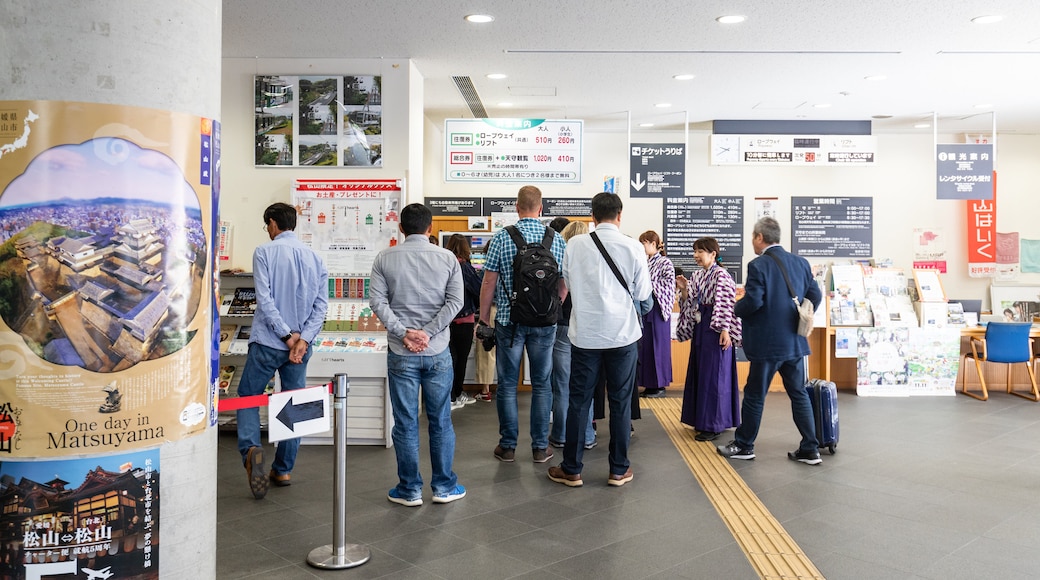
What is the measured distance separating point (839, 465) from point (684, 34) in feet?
10.3

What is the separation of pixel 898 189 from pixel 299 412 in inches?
359

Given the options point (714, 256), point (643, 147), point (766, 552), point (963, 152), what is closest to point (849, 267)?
point (963, 152)

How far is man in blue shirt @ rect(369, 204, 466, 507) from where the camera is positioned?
4004 mm

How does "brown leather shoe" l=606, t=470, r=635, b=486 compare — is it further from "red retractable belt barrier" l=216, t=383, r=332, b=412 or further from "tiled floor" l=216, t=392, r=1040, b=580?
"red retractable belt barrier" l=216, t=383, r=332, b=412

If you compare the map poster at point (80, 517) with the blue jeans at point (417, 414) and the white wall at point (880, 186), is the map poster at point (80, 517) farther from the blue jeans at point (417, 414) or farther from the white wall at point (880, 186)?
the white wall at point (880, 186)

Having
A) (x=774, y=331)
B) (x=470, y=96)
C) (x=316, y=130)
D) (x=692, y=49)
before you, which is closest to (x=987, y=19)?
(x=692, y=49)

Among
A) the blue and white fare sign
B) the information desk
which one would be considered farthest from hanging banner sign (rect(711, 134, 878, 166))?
the blue and white fare sign

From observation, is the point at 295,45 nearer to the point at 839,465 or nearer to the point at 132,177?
the point at 132,177

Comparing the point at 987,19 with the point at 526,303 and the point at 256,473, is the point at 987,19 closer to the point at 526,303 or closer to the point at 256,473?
the point at 526,303

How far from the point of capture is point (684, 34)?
18.6 feet

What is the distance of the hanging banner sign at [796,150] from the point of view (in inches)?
313

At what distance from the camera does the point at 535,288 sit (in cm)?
461

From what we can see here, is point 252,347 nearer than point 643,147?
Yes

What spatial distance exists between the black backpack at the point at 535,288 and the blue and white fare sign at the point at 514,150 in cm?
239
